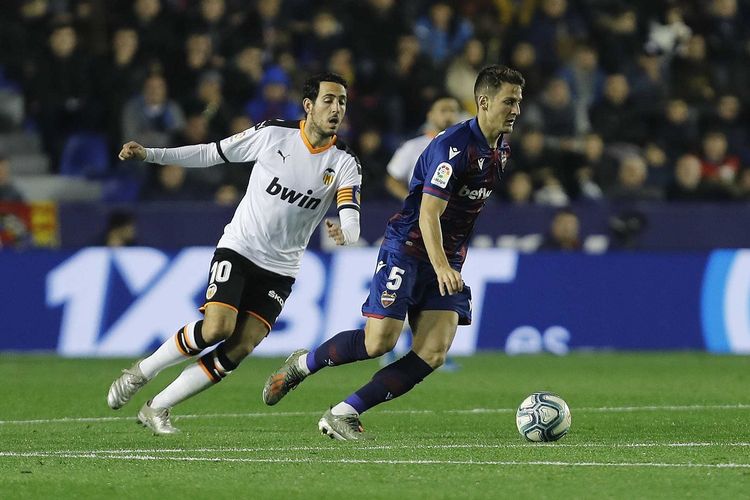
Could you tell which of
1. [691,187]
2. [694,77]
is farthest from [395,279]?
[694,77]

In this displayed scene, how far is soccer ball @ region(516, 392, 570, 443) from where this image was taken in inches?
337

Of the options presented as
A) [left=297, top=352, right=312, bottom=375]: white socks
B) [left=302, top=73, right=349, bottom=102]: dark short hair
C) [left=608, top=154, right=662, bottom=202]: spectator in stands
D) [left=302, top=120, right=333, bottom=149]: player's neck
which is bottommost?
[left=297, top=352, right=312, bottom=375]: white socks

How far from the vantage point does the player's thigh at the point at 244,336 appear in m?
9.16

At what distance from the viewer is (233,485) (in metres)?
6.82

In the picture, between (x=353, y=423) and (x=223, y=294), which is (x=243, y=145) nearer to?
(x=223, y=294)

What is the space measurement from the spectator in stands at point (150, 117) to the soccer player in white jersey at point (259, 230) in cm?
838

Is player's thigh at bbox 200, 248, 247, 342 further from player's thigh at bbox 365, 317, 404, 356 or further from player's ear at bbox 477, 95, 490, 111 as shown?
player's ear at bbox 477, 95, 490, 111

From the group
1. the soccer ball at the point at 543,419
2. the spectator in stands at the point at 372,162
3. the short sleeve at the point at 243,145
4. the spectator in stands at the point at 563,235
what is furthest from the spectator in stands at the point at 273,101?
the soccer ball at the point at 543,419

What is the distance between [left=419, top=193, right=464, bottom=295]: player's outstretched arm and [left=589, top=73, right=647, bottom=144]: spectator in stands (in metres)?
11.5

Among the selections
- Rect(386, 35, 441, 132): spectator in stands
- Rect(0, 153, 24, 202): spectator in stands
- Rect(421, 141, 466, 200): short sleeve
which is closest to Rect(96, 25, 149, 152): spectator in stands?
Rect(0, 153, 24, 202): spectator in stands

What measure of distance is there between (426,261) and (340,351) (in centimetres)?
73

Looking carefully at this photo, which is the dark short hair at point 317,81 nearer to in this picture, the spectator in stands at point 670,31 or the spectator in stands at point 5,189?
the spectator in stands at point 5,189

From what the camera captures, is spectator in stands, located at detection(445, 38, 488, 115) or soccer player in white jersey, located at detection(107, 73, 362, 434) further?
spectator in stands, located at detection(445, 38, 488, 115)

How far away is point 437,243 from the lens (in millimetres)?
8391
